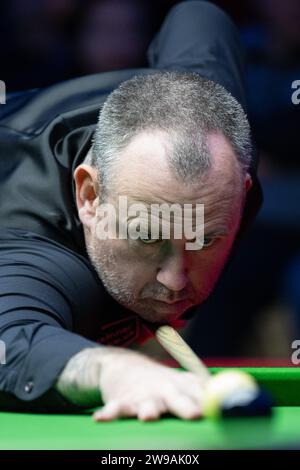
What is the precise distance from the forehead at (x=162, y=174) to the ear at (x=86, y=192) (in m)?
0.16

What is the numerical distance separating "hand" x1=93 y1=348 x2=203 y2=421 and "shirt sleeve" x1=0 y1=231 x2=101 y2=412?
17cm

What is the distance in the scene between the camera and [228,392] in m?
1.70

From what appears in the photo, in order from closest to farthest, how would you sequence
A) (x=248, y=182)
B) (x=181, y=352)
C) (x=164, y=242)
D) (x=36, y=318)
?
1. (x=36, y=318)
2. (x=181, y=352)
3. (x=164, y=242)
4. (x=248, y=182)

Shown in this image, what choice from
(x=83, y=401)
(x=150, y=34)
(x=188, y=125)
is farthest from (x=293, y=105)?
(x=83, y=401)

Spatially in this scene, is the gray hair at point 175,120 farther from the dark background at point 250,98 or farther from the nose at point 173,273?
the dark background at point 250,98

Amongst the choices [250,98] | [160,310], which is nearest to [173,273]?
[160,310]

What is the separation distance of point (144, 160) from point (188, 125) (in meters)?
0.15

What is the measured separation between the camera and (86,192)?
2818 mm

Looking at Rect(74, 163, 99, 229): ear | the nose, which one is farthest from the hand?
Rect(74, 163, 99, 229): ear

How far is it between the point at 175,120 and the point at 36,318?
2.24ft

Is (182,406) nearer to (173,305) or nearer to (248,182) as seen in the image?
(173,305)

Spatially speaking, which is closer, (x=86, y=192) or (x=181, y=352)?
(x=181, y=352)

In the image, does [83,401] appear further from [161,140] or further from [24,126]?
[24,126]


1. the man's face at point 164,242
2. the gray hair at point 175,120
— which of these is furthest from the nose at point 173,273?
the gray hair at point 175,120
